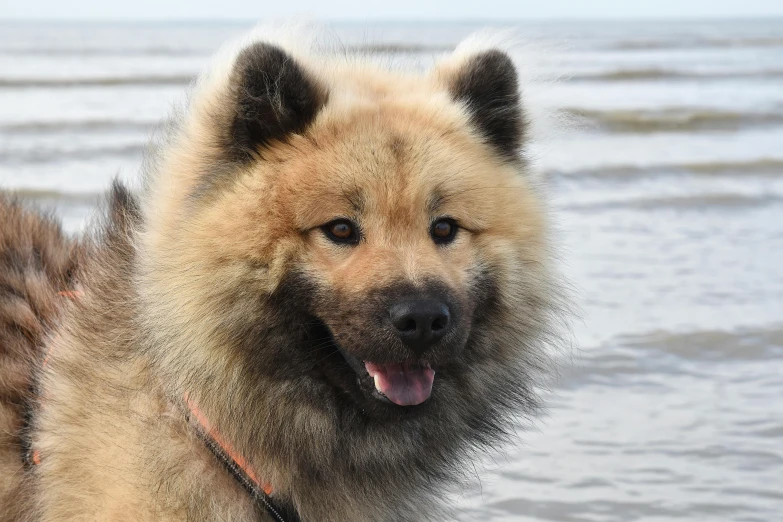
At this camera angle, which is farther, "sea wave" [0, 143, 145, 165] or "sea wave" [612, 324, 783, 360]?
"sea wave" [0, 143, 145, 165]

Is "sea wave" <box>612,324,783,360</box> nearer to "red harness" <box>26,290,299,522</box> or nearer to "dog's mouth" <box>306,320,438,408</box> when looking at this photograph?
"dog's mouth" <box>306,320,438,408</box>

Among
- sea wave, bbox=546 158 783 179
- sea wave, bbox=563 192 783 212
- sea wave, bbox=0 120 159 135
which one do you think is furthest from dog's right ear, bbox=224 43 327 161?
sea wave, bbox=0 120 159 135

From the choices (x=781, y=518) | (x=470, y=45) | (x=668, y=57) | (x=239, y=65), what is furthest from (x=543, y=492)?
(x=668, y=57)

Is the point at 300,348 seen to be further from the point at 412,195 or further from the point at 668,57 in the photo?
the point at 668,57

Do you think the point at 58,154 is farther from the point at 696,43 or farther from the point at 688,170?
the point at 696,43

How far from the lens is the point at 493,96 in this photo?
3018 millimetres

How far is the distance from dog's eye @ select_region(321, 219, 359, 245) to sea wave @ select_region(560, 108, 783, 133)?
9.57 meters

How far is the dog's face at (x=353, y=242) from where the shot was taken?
8.20 ft

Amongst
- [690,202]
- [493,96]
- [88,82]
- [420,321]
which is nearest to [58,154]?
[88,82]

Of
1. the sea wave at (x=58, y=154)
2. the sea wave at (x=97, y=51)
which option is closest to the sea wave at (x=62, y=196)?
the sea wave at (x=58, y=154)

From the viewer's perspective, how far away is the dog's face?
8.20 ft

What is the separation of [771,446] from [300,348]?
2683 millimetres

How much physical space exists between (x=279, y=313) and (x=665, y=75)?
1593cm

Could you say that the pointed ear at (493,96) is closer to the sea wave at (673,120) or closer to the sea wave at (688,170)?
the sea wave at (688,170)
